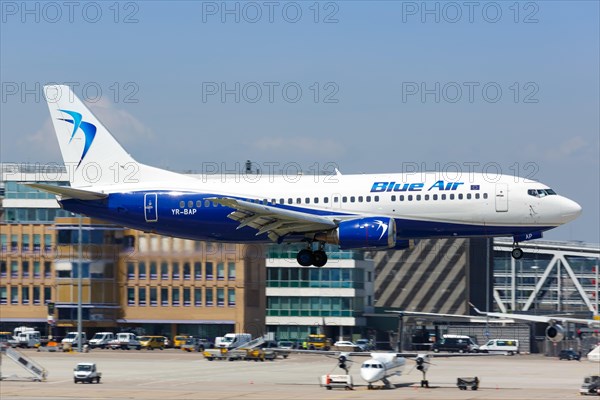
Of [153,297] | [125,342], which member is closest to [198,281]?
[153,297]

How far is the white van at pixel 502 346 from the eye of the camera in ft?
378

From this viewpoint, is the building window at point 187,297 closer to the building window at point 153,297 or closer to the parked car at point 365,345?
the building window at point 153,297

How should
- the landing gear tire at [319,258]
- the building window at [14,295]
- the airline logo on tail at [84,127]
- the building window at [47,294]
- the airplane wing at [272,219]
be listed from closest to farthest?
the airplane wing at [272,219] < the landing gear tire at [319,258] < the airline logo on tail at [84,127] < the building window at [14,295] < the building window at [47,294]

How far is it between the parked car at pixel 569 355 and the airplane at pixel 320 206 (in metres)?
47.4

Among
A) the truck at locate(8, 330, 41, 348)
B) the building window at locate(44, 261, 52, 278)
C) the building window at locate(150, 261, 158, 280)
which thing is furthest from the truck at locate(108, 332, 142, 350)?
the building window at locate(150, 261, 158, 280)

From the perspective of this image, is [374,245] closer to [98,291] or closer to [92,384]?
[92,384]

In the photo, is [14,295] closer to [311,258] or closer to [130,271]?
[130,271]

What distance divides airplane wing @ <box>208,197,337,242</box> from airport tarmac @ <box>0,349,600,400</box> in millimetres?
14693

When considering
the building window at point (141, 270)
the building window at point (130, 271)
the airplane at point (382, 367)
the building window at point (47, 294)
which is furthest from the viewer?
the building window at point (47, 294)

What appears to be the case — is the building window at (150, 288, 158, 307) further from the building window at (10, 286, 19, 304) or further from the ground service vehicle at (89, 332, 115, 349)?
the building window at (10, 286, 19, 304)

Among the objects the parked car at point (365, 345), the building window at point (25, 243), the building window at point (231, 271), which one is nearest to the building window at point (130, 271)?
the building window at point (25, 243)

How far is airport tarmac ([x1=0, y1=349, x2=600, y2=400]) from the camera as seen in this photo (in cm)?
7338

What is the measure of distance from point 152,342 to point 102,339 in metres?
5.07

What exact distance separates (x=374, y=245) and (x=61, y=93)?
2501cm
